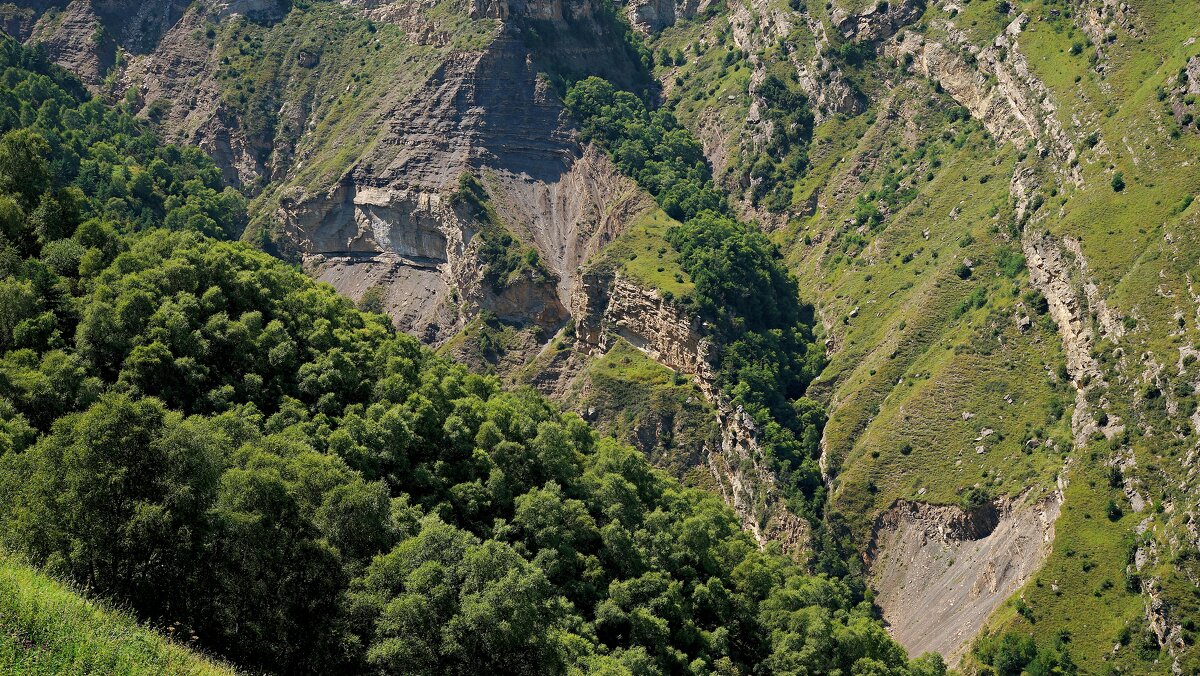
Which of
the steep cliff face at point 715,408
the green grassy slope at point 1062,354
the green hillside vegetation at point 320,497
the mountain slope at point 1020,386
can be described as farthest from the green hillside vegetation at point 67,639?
the steep cliff face at point 715,408

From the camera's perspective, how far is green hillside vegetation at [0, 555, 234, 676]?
4644 centimetres

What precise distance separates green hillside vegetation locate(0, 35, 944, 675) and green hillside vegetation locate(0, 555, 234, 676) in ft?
3.67

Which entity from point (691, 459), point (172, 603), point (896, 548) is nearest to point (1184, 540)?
point (896, 548)

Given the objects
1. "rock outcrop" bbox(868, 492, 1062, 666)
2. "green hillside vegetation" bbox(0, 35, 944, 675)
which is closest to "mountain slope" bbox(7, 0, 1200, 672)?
"rock outcrop" bbox(868, 492, 1062, 666)

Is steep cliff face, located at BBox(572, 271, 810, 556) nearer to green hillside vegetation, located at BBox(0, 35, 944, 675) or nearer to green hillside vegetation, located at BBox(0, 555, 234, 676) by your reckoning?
green hillside vegetation, located at BBox(0, 35, 944, 675)

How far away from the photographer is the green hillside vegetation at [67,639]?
152 ft

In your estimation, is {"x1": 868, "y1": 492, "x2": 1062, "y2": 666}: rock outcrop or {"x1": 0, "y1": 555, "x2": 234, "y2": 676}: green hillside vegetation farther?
{"x1": 868, "y1": 492, "x2": 1062, "y2": 666}: rock outcrop

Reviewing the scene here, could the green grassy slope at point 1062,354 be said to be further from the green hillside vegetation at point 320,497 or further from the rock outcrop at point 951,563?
the green hillside vegetation at point 320,497

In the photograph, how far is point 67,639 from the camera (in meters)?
48.0

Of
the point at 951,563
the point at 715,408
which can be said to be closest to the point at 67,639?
the point at 951,563

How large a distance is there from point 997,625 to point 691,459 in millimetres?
55053

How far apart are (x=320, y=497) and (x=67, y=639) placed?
84.2ft

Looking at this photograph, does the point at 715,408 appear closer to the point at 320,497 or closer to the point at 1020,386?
the point at 1020,386

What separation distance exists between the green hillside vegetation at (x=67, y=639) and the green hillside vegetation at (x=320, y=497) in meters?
1.12
